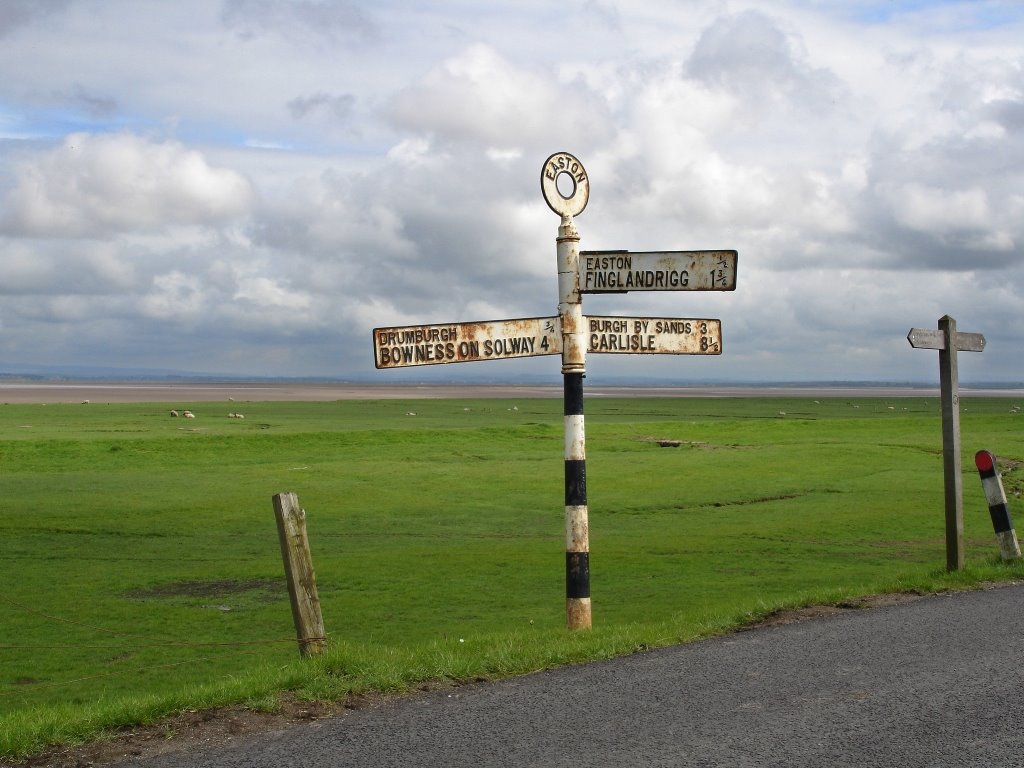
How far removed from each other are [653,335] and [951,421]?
14.1 feet

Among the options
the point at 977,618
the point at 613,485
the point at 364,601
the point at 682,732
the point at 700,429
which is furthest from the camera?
the point at 700,429

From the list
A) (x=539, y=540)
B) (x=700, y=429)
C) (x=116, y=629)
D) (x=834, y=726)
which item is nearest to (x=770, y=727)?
(x=834, y=726)

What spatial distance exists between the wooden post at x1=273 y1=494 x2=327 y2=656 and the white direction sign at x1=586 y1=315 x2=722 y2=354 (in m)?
2.80

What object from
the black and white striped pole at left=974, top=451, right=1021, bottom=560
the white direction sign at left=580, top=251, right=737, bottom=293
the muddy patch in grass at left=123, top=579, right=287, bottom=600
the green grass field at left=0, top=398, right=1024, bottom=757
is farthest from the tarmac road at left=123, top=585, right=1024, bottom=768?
the muddy patch in grass at left=123, top=579, right=287, bottom=600

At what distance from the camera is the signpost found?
1155cm

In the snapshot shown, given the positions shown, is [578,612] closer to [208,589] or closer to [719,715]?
[719,715]

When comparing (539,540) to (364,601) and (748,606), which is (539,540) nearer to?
(364,601)

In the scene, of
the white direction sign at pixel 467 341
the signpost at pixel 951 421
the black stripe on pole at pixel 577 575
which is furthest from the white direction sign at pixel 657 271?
the signpost at pixel 951 421

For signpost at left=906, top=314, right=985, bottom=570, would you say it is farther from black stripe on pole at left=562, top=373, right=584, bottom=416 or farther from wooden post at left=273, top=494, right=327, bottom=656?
wooden post at left=273, top=494, right=327, bottom=656

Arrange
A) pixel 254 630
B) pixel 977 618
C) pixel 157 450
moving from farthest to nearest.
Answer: pixel 157 450
pixel 254 630
pixel 977 618

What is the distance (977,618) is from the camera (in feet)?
28.7

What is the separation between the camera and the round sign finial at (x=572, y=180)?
896 centimetres

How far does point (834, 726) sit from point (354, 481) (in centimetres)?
1944

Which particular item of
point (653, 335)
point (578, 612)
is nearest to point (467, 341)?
point (653, 335)
